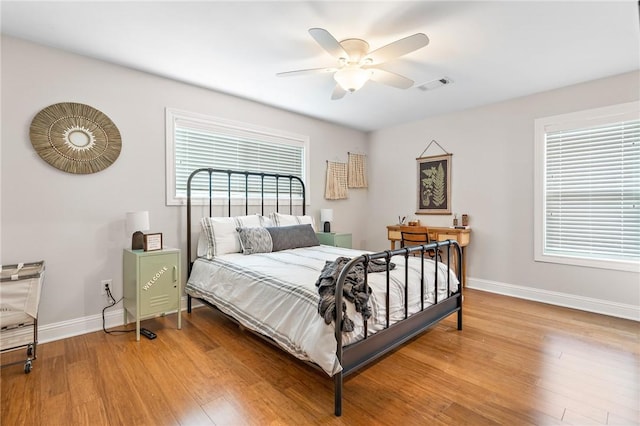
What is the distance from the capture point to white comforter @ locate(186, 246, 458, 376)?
1811 millimetres


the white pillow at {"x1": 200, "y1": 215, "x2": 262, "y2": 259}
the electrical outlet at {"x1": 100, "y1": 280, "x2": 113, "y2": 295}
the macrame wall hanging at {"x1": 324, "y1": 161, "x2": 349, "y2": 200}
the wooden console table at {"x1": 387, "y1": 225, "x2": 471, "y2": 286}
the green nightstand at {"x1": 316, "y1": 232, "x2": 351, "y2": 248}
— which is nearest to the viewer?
the electrical outlet at {"x1": 100, "y1": 280, "x2": 113, "y2": 295}

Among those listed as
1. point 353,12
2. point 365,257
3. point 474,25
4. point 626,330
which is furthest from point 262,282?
point 626,330

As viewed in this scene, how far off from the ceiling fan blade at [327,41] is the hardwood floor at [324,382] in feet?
7.46

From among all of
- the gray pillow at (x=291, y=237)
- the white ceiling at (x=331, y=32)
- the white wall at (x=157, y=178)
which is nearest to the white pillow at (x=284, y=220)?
the gray pillow at (x=291, y=237)

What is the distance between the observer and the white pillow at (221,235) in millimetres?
3205

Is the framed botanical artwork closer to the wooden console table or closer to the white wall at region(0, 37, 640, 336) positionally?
the white wall at region(0, 37, 640, 336)

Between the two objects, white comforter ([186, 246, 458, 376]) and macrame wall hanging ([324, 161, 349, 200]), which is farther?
macrame wall hanging ([324, 161, 349, 200])

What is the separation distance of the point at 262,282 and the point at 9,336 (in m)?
1.84

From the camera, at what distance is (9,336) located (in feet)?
7.20

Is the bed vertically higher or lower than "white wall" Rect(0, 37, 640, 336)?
lower

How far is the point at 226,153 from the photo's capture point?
12.7 ft

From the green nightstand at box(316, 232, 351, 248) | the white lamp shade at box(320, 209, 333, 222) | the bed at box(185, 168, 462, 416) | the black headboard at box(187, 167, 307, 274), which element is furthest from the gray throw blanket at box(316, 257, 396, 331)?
the white lamp shade at box(320, 209, 333, 222)

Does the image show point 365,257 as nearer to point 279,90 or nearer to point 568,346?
point 568,346

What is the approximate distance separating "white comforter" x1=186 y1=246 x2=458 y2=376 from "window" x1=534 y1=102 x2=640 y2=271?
1.85 m
